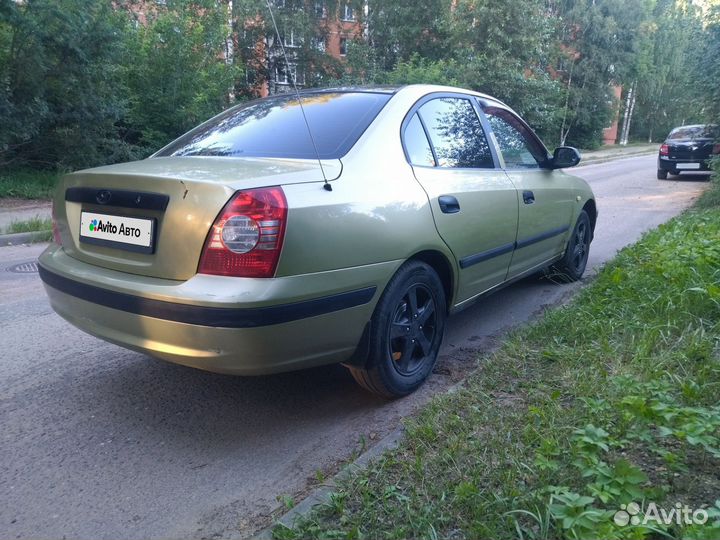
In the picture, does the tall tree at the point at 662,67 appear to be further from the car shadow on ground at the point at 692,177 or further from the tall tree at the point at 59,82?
the tall tree at the point at 59,82

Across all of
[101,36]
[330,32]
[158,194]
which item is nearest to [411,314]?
[158,194]

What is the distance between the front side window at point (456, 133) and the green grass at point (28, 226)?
6934mm

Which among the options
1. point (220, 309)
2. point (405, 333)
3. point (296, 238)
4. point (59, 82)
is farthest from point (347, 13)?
point (220, 309)

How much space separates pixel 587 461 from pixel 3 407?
288cm

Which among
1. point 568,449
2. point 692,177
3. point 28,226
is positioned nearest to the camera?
point 568,449

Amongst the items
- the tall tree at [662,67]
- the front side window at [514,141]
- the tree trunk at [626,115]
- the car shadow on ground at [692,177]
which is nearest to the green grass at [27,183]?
the front side window at [514,141]

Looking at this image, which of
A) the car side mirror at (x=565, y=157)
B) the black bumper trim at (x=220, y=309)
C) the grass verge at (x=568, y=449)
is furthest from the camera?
the car side mirror at (x=565, y=157)

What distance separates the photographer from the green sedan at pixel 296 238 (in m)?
A: 2.59

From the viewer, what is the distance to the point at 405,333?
10.8 feet

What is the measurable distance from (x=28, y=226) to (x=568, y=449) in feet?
28.7

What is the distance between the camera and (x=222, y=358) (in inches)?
103

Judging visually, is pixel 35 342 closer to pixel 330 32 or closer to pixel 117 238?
pixel 117 238

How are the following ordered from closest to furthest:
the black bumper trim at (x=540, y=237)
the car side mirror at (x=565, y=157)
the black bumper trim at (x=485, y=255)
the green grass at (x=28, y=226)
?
the black bumper trim at (x=485, y=255), the black bumper trim at (x=540, y=237), the car side mirror at (x=565, y=157), the green grass at (x=28, y=226)

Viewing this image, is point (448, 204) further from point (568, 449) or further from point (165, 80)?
point (165, 80)
